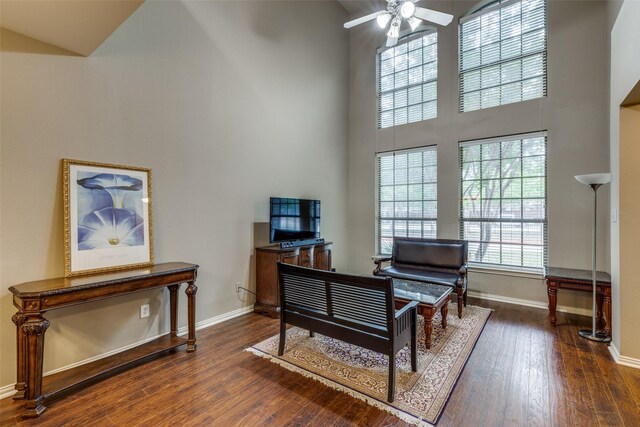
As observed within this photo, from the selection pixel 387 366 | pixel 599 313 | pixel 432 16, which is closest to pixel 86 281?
pixel 387 366

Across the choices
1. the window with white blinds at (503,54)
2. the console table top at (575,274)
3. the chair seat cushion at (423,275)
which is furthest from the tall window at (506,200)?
the chair seat cushion at (423,275)

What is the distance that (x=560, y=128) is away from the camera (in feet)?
13.2

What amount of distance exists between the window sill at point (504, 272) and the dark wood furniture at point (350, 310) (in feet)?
9.12

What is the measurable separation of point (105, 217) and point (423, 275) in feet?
12.3

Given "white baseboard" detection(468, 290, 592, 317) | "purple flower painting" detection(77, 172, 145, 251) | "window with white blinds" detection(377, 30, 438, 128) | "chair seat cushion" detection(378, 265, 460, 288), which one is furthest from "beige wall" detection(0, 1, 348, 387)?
"white baseboard" detection(468, 290, 592, 317)

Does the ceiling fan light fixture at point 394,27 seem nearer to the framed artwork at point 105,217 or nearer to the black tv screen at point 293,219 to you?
the black tv screen at point 293,219

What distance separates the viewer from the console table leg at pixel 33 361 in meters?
1.94

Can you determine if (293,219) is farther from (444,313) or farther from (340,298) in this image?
(444,313)

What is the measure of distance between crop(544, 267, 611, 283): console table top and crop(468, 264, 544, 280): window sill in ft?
1.18

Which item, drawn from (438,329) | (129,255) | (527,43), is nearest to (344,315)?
(438,329)

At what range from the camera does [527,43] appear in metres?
4.35

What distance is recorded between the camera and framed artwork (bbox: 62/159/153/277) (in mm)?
2447

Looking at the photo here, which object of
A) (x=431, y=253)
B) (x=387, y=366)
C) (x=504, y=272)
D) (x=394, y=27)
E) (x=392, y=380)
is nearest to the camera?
(x=392, y=380)

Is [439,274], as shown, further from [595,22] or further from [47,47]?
[47,47]
